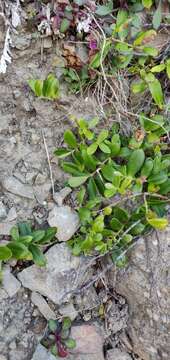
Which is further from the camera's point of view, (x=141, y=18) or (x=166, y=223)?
(x=141, y=18)

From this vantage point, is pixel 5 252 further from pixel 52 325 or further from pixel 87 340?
pixel 87 340

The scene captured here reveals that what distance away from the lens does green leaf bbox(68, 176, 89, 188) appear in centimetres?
293

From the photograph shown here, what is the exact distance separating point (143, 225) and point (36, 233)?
0.54 metres

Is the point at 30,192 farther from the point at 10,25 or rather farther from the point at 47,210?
the point at 10,25

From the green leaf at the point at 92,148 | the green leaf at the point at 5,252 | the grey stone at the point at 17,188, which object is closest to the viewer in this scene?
the green leaf at the point at 5,252

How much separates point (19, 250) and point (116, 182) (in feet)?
1.92

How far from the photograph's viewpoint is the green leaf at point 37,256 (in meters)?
2.87

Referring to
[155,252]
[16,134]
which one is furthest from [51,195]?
[155,252]

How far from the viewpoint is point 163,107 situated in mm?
3002

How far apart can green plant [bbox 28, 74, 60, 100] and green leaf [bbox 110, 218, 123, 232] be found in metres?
0.71

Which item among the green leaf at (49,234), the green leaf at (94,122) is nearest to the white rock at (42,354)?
the green leaf at (49,234)

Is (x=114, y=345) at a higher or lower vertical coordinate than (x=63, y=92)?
lower

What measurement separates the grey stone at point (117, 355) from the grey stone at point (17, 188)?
92cm

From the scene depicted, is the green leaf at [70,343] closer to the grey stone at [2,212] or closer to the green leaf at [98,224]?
the green leaf at [98,224]
